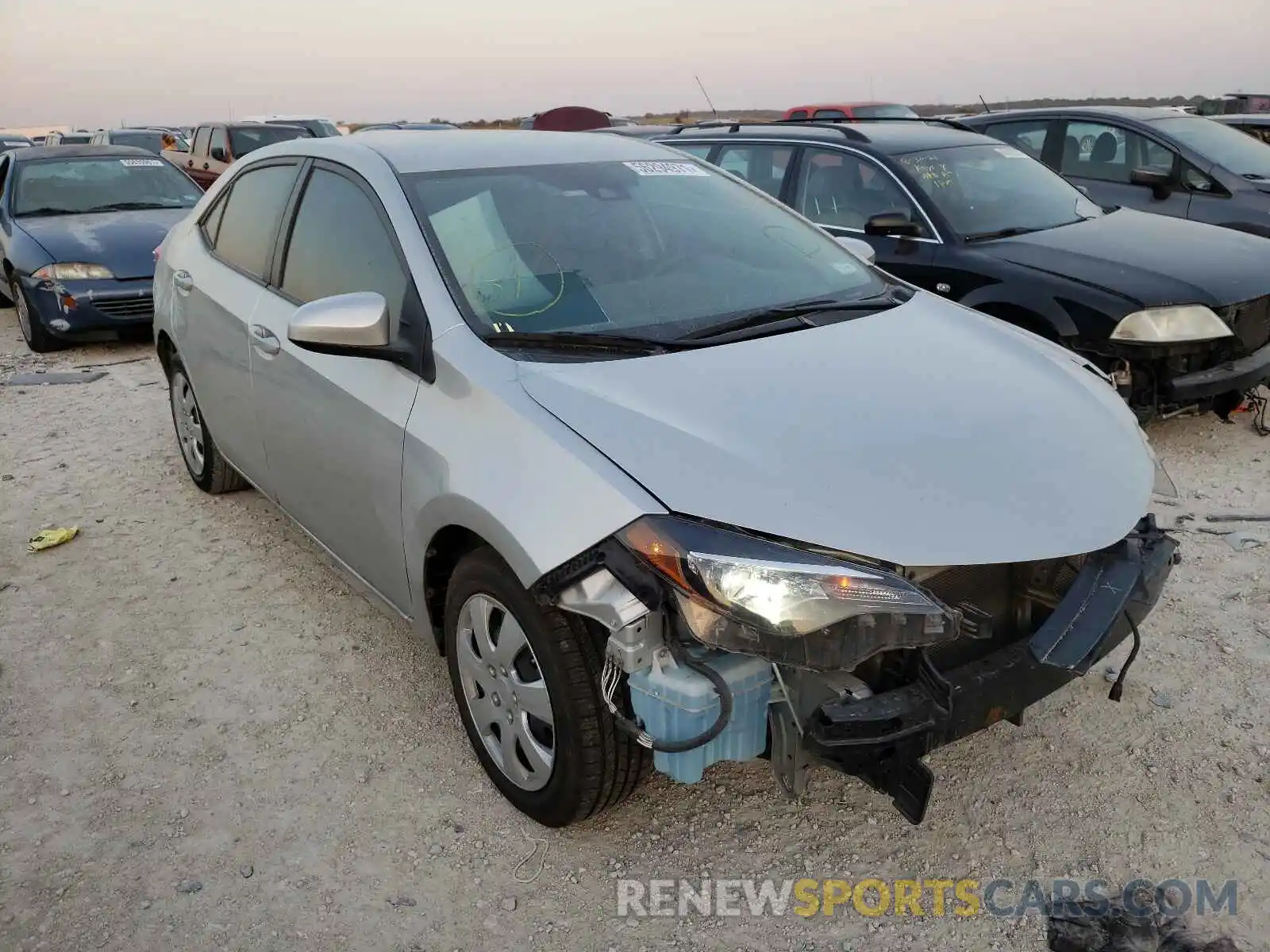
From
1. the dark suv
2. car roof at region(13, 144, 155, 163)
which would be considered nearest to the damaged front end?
the dark suv

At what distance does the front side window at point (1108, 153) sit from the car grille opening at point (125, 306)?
24.3 feet

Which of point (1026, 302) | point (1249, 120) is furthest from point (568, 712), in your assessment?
point (1249, 120)

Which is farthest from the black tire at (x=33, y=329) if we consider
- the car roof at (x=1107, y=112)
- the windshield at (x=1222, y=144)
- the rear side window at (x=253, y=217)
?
the windshield at (x=1222, y=144)

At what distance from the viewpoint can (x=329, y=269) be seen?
3266 millimetres

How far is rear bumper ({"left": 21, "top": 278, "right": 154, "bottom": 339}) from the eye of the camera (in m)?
7.79

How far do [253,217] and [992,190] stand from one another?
418cm

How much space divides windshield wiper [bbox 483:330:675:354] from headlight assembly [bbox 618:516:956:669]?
0.74 m

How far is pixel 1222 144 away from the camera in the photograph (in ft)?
26.2

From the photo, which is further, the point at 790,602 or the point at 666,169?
the point at 666,169

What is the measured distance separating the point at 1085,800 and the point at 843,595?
1215mm

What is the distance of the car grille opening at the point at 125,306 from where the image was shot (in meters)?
7.82

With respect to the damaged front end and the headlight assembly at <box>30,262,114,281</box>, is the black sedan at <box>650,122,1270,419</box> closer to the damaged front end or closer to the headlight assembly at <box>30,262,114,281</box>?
the damaged front end

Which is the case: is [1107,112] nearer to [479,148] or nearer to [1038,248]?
[1038,248]

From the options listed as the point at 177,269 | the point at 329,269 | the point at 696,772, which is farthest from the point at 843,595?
the point at 177,269
